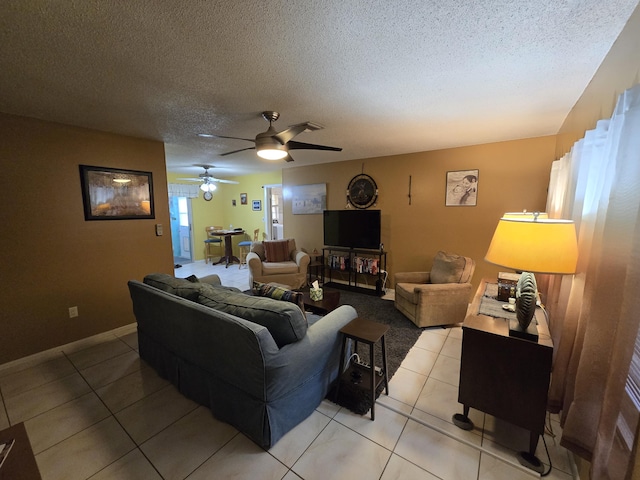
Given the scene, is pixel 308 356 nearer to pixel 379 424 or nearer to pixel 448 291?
pixel 379 424

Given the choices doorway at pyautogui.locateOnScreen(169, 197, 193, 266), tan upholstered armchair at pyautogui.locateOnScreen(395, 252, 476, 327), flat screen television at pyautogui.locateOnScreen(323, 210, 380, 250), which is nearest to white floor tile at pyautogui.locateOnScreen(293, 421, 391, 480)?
tan upholstered armchair at pyautogui.locateOnScreen(395, 252, 476, 327)

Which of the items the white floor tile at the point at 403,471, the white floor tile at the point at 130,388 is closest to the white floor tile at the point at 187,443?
the white floor tile at the point at 130,388

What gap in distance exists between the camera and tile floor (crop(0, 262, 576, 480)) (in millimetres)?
1459

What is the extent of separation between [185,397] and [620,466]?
2.39m

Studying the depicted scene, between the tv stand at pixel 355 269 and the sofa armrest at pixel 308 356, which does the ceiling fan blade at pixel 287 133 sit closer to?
the sofa armrest at pixel 308 356

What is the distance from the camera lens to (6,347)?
2.42 meters

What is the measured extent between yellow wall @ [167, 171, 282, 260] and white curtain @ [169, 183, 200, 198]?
0.19m

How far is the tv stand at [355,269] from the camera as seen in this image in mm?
4406

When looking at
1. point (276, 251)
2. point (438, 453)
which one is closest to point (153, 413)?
point (438, 453)

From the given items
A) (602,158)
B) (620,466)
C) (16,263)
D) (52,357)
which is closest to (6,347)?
(52,357)

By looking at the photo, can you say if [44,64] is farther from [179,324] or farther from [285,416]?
[285,416]

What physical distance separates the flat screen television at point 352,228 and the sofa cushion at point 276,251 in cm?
78

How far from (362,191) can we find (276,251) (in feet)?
6.24

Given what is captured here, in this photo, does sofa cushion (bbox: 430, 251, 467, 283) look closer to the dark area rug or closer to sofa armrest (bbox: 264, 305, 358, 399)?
the dark area rug
